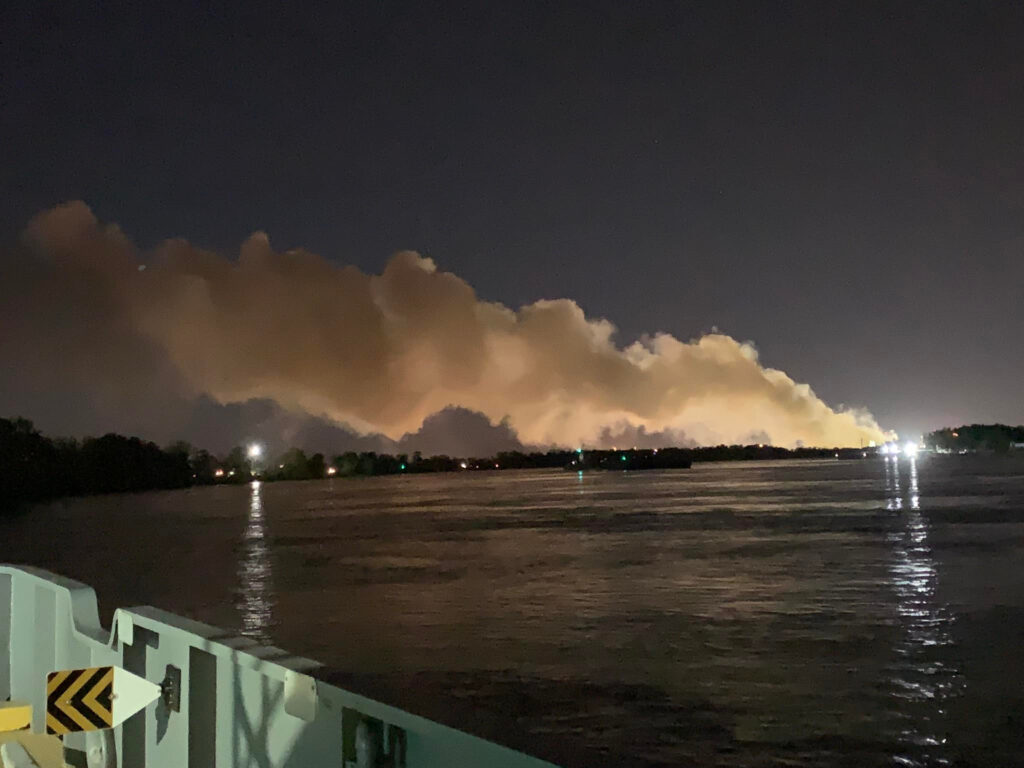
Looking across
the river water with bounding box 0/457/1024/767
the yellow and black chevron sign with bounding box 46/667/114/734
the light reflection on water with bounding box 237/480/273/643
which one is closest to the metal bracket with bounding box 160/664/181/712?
the yellow and black chevron sign with bounding box 46/667/114/734

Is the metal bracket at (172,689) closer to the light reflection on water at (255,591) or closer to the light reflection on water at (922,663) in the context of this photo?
the light reflection on water at (922,663)

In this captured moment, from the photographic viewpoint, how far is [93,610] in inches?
327

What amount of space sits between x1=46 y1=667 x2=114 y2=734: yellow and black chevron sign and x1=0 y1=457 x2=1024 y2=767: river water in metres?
1.74

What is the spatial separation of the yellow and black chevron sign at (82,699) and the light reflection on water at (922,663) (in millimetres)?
11578

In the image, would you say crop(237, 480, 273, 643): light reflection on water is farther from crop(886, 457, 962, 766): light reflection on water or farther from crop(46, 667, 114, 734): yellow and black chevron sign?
crop(46, 667, 114, 734): yellow and black chevron sign

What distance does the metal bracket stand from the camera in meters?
6.71

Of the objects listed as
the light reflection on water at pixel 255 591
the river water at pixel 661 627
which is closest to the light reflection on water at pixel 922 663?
the river water at pixel 661 627

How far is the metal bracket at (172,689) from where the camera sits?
6.71 m

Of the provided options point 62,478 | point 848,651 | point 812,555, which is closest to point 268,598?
point 848,651

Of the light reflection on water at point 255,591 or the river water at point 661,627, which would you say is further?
the light reflection on water at point 255,591

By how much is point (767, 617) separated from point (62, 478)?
185045mm

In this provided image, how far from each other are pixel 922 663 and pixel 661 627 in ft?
20.9

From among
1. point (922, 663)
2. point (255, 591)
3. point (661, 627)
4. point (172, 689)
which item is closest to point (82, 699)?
point (172, 689)

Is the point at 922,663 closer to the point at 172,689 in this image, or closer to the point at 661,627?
the point at 661,627
